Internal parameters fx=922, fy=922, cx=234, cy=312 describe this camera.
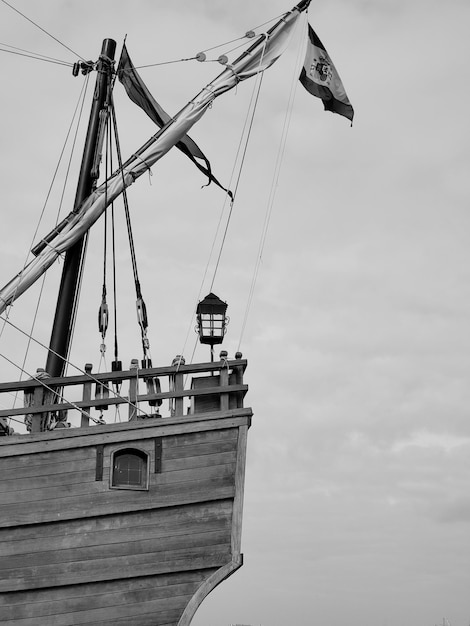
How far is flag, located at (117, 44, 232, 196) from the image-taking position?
1967cm

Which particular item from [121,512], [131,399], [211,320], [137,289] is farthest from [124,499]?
[137,289]

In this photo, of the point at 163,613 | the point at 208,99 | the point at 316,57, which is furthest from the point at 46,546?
the point at 316,57

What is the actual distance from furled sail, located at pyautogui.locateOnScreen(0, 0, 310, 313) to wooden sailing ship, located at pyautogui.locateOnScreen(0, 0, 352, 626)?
3873 millimetres

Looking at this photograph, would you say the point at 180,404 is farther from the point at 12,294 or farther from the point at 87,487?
the point at 12,294

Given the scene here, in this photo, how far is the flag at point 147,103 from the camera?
19672 mm

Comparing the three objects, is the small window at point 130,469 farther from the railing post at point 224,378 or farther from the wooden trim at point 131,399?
the railing post at point 224,378

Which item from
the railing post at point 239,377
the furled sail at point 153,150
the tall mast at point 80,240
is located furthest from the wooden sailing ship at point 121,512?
the furled sail at point 153,150

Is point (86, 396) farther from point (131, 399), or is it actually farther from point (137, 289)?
point (137, 289)

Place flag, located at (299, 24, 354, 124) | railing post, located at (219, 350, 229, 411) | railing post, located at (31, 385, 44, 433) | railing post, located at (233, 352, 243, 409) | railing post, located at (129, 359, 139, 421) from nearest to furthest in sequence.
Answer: railing post, located at (31, 385, 44, 433), railing post, located at (129, 359, 139, 421), railing post, located at (219, 350, 229, 411), railing post, located at (233, 352, 243, 409), flag, located at (299, 24, 354, 124)

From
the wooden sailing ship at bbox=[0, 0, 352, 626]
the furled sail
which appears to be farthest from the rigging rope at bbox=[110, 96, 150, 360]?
the wooden sailing ship at bbox=[0, 0, 352, 626]

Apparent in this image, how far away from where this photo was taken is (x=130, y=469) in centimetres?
1328

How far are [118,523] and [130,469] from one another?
2.61ft

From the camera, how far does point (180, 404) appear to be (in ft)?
44.9

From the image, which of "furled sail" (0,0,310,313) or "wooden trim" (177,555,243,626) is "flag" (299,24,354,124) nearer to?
"furled sail" (0,0,310,313)
